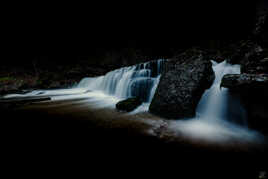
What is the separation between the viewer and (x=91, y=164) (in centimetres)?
84

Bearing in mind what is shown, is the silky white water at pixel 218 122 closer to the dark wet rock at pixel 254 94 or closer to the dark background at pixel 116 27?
the dark wet rock at pixel 254 94

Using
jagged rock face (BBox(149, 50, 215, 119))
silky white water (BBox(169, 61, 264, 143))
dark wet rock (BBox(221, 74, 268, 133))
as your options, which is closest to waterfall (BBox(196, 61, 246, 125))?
silky white water (BBox(169, 61, 264, 143))

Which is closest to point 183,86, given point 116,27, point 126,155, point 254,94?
point 254,94

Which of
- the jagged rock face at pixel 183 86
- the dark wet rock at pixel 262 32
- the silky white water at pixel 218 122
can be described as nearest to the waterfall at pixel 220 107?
the silky white water at pixel 218 122

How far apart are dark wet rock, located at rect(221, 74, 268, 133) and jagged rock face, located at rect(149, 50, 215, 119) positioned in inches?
19.7

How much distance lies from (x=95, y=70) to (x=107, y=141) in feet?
36.8

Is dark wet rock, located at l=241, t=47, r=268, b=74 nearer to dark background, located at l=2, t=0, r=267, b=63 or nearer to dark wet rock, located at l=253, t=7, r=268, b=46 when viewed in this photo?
dark wet rock, located at l=253, t=7, r=268, b=46

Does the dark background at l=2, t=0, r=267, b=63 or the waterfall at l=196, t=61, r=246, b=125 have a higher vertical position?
the dark background at l=2, t=0, r=267, b=63

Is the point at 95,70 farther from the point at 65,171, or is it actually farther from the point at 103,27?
the point at 65,171

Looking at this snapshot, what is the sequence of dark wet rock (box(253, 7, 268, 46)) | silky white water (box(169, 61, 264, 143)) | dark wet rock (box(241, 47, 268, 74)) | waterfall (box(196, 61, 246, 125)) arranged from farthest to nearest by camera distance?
dark wet rock (box(253, 7, 268, 46)), waterfall (box(196, 61, 246, 125)), dark wet rock (box(241, 47, 268, 74)), silky white water (box(169, 61, 264, 143))

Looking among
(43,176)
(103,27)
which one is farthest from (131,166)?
(103,27)

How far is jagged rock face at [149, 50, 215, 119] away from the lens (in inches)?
78.2

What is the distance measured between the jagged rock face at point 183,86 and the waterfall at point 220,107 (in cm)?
24

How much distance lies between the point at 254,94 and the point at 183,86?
1.03m
